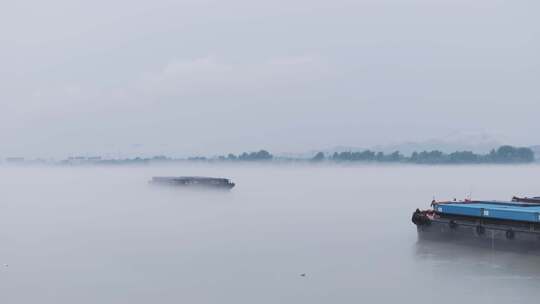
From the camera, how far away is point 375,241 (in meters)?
47.6

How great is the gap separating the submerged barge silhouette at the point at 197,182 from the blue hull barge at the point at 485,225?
76165mm

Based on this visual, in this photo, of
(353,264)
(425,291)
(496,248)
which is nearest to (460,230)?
(496,248)

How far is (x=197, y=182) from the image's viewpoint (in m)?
134

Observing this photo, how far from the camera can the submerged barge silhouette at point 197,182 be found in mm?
122500

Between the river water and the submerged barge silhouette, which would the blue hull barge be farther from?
the submerged barge silhouette

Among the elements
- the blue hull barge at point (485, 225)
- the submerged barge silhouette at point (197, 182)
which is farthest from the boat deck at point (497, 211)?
the submerged barge silhouette at point (197, 182)

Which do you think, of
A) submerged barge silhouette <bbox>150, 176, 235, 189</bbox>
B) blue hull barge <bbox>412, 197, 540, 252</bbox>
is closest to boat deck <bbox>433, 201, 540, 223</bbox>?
blue hull barge <bbox>412, 197, 540, 252</bbox>

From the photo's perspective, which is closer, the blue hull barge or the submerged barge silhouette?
the blue hull barge

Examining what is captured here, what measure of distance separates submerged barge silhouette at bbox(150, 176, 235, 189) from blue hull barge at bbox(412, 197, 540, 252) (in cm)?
7617

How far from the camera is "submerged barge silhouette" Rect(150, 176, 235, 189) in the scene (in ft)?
402

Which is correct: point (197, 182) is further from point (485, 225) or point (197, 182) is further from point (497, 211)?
point (497, 211)

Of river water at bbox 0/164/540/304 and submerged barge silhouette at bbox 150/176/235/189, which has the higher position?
submerged barge silhouette at bbox 150/176/235/189

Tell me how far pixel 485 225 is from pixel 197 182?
317ft

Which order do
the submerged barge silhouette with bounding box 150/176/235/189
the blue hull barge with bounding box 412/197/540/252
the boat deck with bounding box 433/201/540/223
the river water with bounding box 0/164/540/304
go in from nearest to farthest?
the river water with bounding box 0/164/540/304
the blue hull barge with bounding box 412/197/540/252
the boat deck with bounding box 433/201/540/223
the submerged barge silhouette with bounding box 150/176/235/189
